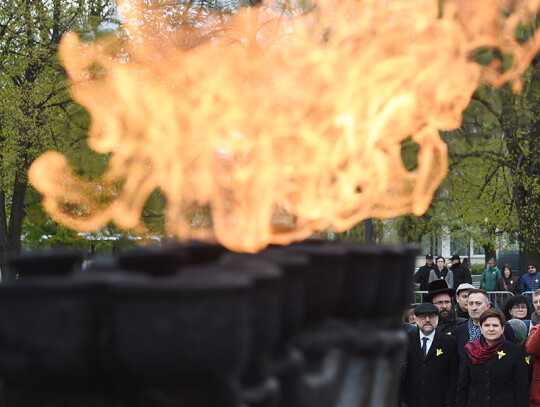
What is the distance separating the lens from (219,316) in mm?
2309

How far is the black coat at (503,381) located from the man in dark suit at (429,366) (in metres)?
0.36

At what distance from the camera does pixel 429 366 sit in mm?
6828

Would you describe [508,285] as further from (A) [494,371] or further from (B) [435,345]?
(A) [494,371]

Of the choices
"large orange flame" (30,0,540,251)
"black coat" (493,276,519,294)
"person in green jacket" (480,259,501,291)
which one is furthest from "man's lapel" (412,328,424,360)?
"person in green jacket" (480,259,501,291)

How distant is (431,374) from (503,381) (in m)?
0.66

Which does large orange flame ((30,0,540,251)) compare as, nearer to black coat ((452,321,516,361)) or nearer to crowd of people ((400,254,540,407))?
crowd of people ((400,254,540,407))

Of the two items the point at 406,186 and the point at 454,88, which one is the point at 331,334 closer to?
the point at 454,88

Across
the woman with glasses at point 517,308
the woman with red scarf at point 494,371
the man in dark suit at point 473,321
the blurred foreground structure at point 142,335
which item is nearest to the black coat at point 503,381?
the woman with red scarf at point 494,371

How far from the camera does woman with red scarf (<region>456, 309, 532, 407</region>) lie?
632 cm

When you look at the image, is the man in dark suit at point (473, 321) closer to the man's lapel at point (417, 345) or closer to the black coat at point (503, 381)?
the man's lapel at point (417, 345)

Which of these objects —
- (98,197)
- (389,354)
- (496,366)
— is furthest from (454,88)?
(98,197)

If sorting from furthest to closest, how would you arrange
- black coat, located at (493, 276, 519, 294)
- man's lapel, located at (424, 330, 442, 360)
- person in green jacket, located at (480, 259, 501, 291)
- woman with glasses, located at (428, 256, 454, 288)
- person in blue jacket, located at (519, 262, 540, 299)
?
person in green jacket, located at (480, 259, 501, 291) < black coat, located at (493, 276, 519, 294) < person in blue jacket, located at (519, 262, 540, 299) < woman with glasses, located at (428, 256, 454, 288) < man's lapel, located at (424, 330, 442, 360)

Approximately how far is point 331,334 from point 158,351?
128 centimetres

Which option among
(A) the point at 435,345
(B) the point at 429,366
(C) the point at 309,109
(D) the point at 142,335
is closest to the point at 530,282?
(A) the point at 435,345
